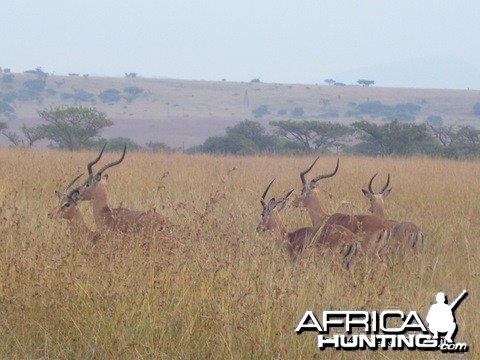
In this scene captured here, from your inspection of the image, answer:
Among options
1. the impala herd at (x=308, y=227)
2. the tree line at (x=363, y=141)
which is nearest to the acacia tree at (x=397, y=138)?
the tree line at (x=363, y=141)

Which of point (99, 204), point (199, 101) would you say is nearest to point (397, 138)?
point (99, 204)

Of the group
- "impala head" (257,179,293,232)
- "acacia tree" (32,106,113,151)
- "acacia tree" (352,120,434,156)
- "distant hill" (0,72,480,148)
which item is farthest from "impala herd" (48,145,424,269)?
"distant hill" (0,72,480,148)

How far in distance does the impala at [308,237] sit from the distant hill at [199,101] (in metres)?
46.8

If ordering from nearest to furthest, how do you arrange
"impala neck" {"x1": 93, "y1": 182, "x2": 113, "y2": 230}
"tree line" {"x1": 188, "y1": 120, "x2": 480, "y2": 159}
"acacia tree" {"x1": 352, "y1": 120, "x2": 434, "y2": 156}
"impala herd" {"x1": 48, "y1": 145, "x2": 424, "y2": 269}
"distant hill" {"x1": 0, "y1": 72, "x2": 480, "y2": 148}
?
"impala herd" {"x1": 48, "y1": 145, "x2": 424, "y2": 269}, "impala neck" {"x1": 93, "y1": 182, "x2": 113, "y2": 230}, "tree line" {"x1": 188, "y1": 120, "x2": 480, "y2": 159}, "acacia tree" {"x1": 352, "y1": 120, "x2": 434, "y2": 156}, "distant hill" {"x1": 0, "y1": 72, "x2": 480, "y2": 148}

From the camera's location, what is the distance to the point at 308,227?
23.8 ft

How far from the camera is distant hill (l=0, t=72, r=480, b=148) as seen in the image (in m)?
60.4

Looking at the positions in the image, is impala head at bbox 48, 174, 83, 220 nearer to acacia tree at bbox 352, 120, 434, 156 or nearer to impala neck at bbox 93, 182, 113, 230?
impala neck at bbox 93, 182, 113, 230

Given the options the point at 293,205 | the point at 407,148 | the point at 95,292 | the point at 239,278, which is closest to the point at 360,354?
the point at 239,278

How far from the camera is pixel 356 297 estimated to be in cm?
462

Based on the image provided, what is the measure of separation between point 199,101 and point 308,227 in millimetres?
68899

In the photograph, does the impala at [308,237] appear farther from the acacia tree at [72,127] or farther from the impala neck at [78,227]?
the acacia tree at [72,127]

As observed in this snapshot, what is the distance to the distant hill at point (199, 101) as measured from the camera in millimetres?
60375

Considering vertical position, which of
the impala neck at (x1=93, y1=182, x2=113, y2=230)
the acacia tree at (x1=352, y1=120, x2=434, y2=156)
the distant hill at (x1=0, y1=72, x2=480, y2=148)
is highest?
the impala neck at (x1=93, y1=182, x2=113, y2=230)

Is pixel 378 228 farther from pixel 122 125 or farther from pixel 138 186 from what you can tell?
pixel 122 125
